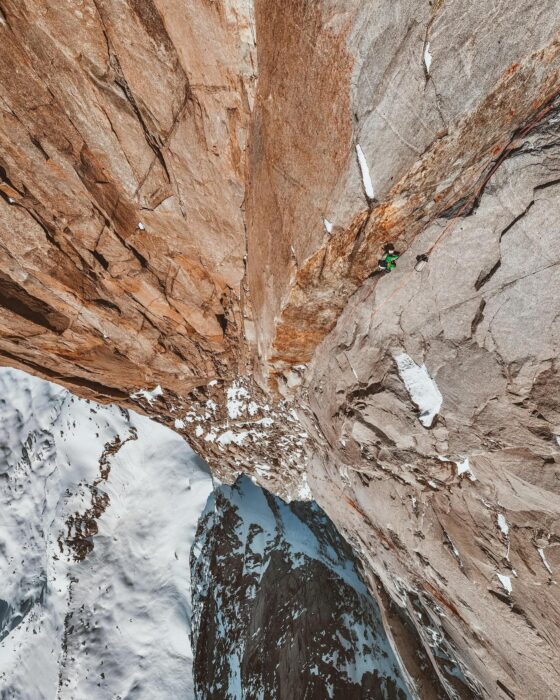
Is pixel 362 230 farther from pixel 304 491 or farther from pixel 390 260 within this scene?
pixel 304 491

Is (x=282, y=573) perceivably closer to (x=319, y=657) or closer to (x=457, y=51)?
(x=319, y=657)

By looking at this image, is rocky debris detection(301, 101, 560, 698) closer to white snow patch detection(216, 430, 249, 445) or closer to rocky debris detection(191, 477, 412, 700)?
white snow patch detection(216, 430, 249, 445)

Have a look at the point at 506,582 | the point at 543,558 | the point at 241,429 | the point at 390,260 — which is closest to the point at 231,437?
the point at 241,429

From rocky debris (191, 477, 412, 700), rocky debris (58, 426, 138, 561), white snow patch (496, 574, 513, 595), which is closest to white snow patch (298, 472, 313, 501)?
rocky debris (191, 477, 412, 700)

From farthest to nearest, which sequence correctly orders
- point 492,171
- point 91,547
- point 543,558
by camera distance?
point 91,547
point 543,558
point 492,171

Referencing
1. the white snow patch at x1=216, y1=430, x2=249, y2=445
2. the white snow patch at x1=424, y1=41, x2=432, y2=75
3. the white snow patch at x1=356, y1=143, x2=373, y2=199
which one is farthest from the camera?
the white snow patch at x1=216, y1=430, x2=249, y2=445

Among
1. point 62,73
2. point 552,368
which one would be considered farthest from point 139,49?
point 552,368
